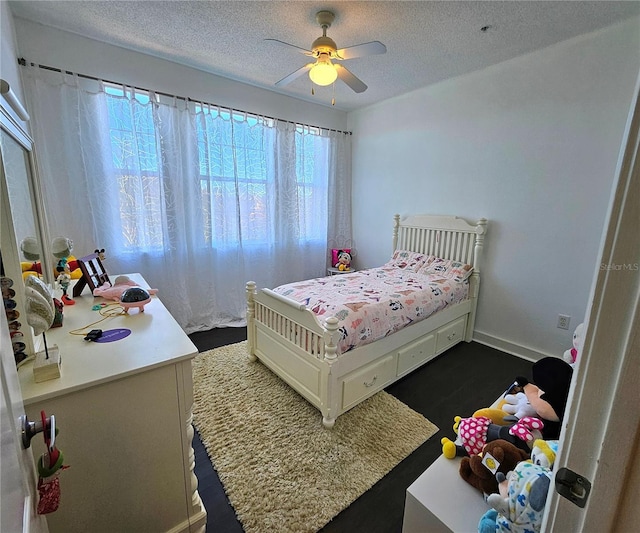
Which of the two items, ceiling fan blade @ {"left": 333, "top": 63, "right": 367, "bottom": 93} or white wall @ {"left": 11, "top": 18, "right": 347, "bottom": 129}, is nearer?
ceiling fan blade @ {"left": 333, "top": 63, "right": 367, "bottom": 93}

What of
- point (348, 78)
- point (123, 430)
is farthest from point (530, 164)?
point (123, 430)

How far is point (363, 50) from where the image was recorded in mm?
1869

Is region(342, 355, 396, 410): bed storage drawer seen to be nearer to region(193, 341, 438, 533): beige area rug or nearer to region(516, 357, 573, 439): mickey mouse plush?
region(193, 341, 438, 533): beige area rug

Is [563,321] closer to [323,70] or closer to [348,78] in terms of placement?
[348,78]

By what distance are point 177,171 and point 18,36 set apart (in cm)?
132

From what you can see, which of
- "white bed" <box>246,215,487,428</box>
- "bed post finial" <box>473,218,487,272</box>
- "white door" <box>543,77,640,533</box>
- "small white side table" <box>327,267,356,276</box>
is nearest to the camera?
"white door" <box>543,77,640,533</box>

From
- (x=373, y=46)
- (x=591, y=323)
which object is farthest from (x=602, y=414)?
(x=373, y=46)

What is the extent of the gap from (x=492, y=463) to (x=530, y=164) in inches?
104

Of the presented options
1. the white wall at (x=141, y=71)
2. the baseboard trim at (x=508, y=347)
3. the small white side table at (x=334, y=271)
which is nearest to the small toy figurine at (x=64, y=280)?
the white wall at (x=141, y=71)

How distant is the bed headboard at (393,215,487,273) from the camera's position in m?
2.97

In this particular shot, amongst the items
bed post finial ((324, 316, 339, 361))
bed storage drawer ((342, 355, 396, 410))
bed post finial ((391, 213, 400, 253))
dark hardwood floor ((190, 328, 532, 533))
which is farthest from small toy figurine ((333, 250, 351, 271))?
bed post finial ((324, 316, 339, 361))

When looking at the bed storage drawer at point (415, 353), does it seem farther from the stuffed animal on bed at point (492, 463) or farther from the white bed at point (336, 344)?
the stuffed animal on bed at point (492, 463)

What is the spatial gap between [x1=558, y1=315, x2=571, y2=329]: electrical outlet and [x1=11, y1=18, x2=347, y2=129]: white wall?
348 cm

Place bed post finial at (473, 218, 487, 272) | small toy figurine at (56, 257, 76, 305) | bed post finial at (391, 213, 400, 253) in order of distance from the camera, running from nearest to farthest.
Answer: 1. small toy figurine at (56, 257, 76, 305)
2. bed post finial at (473, 218, 487, 272)
3. bed post finial at (391, 213, 400, 253)
